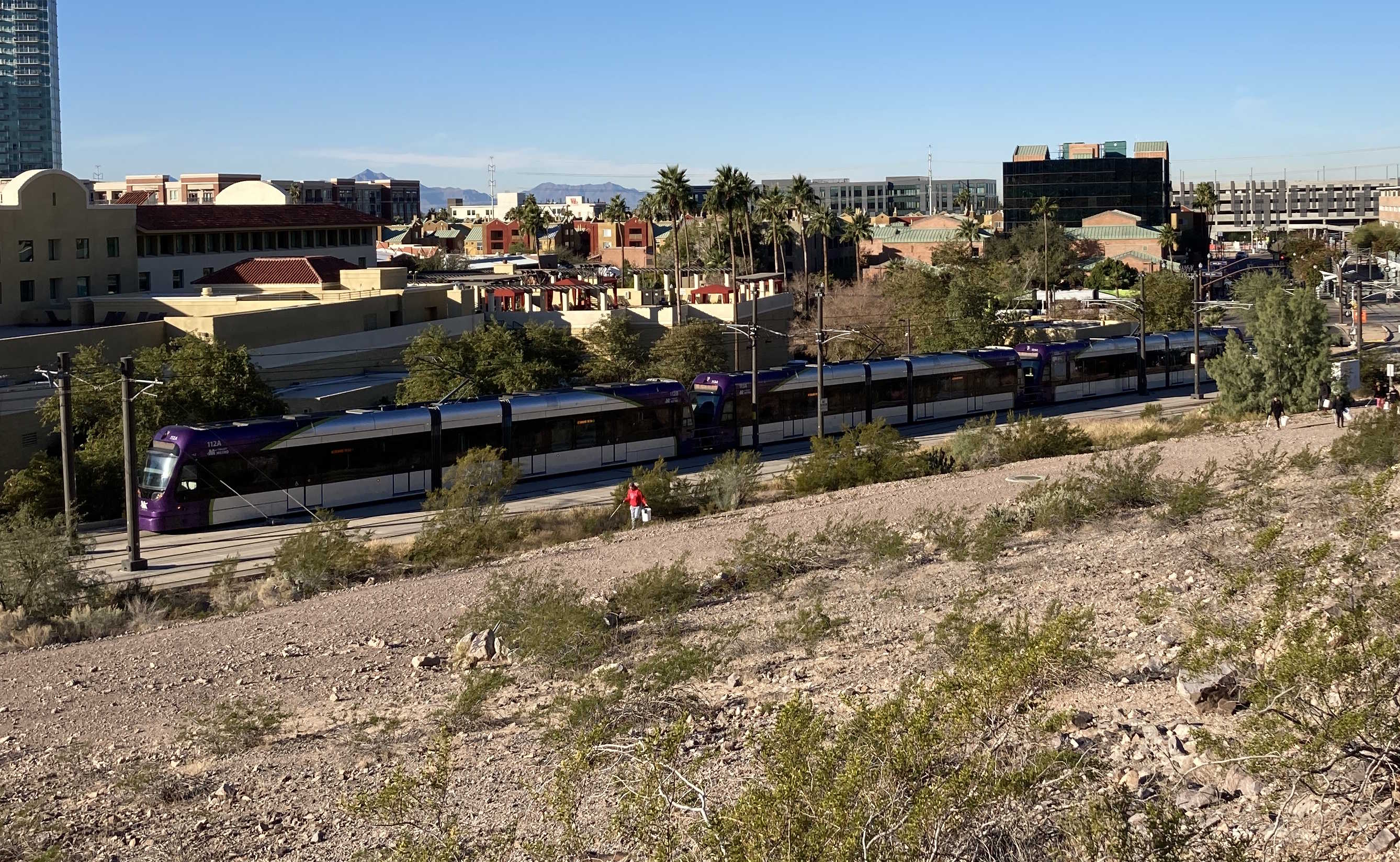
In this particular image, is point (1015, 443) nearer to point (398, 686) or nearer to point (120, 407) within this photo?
point (120, 407)

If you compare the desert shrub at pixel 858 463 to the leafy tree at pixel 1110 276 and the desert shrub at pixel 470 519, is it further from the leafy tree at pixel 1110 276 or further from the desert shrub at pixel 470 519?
the leafy tree at pixel 1110 276

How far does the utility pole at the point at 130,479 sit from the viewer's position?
2528 cm

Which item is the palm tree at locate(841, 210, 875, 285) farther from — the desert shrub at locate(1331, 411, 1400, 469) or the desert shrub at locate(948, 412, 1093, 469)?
the desert shrub at locate(1331, 411, 1400, 469)

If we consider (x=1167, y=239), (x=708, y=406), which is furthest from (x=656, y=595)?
(x=1167, y=239)

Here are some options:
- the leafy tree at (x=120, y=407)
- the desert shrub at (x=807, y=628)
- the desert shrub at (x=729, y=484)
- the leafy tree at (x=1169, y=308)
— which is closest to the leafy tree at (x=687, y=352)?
the leafy tree at (x=120, y=407)

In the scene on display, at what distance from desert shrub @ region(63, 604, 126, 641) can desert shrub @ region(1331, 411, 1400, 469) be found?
2189cm

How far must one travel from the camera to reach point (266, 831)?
12.1m

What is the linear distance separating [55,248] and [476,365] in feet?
67.5

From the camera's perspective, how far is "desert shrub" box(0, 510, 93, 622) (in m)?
21.5

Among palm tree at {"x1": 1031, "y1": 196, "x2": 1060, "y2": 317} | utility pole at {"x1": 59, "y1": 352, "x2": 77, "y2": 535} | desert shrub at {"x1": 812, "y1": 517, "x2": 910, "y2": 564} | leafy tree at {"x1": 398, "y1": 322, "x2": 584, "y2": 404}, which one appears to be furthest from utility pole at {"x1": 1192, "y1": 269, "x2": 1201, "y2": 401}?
utility pole at {"x1": 59, "y1": 352, "x2": 77, "y2": 535}

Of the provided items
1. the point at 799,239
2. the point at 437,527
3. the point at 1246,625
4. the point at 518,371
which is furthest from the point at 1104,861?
the point at 799,239

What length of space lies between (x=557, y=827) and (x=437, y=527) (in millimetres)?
15147

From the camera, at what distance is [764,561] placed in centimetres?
2142

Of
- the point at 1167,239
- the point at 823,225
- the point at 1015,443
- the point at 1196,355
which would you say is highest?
the point at 823,225
